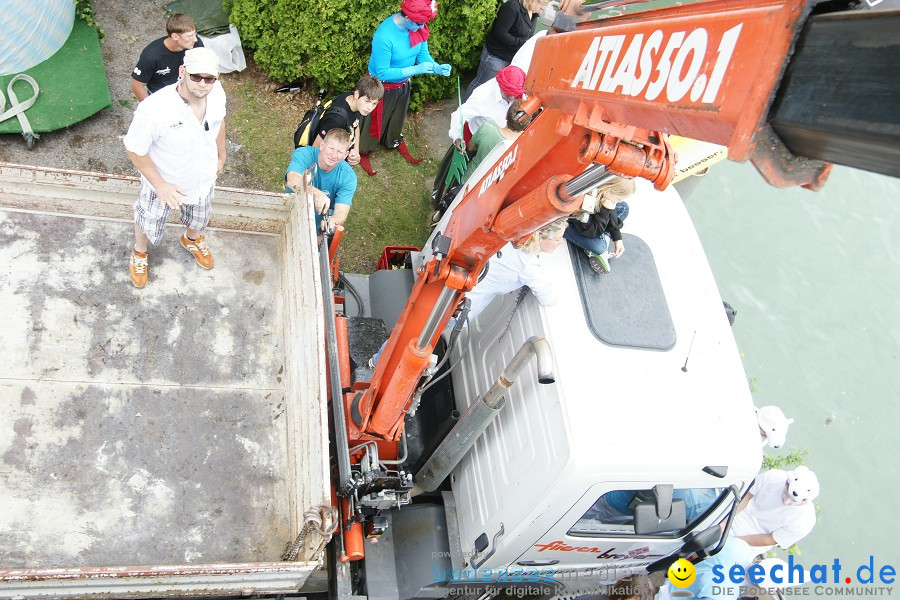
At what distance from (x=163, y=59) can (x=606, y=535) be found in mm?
4452

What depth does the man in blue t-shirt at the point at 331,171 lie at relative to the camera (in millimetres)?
4730

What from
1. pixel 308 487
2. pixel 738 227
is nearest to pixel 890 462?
pixel 738 227

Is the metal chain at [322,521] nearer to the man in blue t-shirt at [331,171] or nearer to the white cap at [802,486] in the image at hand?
the man in blue t-shirt at [331,171]

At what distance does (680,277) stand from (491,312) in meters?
1.17

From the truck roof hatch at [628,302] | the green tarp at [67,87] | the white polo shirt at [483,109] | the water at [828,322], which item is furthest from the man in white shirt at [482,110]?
the water at [828,322]

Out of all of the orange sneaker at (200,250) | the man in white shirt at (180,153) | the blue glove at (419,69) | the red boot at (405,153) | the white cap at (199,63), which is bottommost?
the orange sneaker at (200,250)

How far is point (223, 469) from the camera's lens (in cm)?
369

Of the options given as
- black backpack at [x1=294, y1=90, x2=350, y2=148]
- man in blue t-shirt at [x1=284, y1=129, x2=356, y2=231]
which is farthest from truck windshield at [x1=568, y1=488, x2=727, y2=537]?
black backpack at [x1=294, y1=90, x2=350, y2=148]

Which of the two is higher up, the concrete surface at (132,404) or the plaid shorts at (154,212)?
the plaid shorts at (154,212)

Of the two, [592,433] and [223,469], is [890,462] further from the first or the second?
[223,469]

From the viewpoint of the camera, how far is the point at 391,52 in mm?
6395

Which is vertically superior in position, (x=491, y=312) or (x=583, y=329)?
(x=491, y=312)

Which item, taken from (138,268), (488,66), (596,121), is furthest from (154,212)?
(488,66)

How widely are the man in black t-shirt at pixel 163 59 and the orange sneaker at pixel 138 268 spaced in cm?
178
